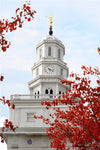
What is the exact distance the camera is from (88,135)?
25953 mm

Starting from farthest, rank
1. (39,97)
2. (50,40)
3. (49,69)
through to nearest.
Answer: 1. (50,40)
2. (49,69)
3. (39,97)

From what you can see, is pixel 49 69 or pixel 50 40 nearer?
pixel 49 69

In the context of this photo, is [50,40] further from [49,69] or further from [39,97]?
[39,97]

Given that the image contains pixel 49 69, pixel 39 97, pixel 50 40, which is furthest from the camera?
pixel 50 40

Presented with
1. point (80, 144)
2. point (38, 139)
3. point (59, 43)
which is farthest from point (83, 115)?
point (59, 43)

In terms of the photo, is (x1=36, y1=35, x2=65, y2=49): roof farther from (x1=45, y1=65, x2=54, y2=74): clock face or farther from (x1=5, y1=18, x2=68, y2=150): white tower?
(x1=45, y1=65, x2=54, y2=74): clock face

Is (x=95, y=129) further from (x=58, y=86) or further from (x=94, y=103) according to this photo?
(x=58, y=86)

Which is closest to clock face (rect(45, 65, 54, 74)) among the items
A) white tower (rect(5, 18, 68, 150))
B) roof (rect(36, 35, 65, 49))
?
white tower (rect(5, 18, 68, 150))

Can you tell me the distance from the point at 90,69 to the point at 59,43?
42.0 metres

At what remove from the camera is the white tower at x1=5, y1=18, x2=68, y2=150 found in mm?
51094

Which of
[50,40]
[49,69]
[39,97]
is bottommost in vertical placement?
[39,97]

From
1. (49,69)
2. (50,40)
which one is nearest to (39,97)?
(49,69)

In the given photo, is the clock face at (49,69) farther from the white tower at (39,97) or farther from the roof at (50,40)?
the roof at (50,40)

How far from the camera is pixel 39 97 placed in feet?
191
